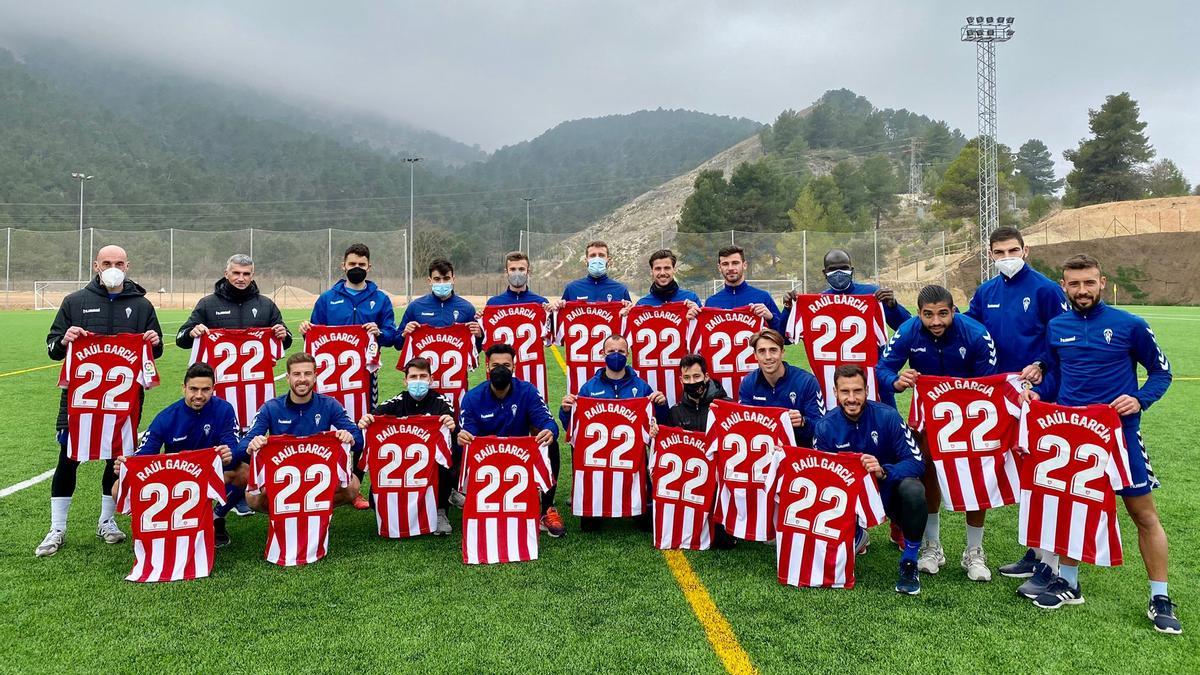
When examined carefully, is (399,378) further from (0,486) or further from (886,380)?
(886,380)

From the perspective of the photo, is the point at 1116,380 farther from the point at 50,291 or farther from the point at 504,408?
the point at 50,291

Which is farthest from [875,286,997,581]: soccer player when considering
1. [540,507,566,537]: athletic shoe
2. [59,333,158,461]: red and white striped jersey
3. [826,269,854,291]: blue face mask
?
[59,333,158,461]: red and white striped jersey

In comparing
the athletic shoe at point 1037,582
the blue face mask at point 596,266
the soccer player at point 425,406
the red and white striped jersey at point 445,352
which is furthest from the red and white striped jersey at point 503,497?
the athletic shoe at point 1037,582

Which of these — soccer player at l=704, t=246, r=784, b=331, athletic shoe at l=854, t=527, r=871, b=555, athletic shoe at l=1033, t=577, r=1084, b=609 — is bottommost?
athletic shoe at l=1033, t=577, r=1084, b=609

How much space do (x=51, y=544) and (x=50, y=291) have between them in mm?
41563

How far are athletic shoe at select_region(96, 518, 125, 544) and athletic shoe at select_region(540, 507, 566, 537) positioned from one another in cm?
300

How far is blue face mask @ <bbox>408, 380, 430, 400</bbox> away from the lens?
5195 millimetres

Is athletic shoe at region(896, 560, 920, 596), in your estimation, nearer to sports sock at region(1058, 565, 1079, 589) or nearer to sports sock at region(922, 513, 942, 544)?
sports sock at region(922, 513, 942, 544)

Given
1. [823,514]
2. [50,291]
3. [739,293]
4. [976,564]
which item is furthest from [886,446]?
[50,291]

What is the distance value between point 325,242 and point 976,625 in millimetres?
39609

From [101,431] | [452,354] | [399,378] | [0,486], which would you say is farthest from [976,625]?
[399,378]

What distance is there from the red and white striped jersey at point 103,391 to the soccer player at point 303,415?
0.87 metres

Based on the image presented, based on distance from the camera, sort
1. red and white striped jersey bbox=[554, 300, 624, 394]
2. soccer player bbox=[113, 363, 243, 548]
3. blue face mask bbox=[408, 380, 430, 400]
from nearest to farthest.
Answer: soccer player bbox=[113, 363, 243, 548] < blue face mask bbox=[408, 380, 430, 400] < red and white striped jersey bbox=[554, 300, 624, 394]

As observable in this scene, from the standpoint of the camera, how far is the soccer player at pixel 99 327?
4.84m
